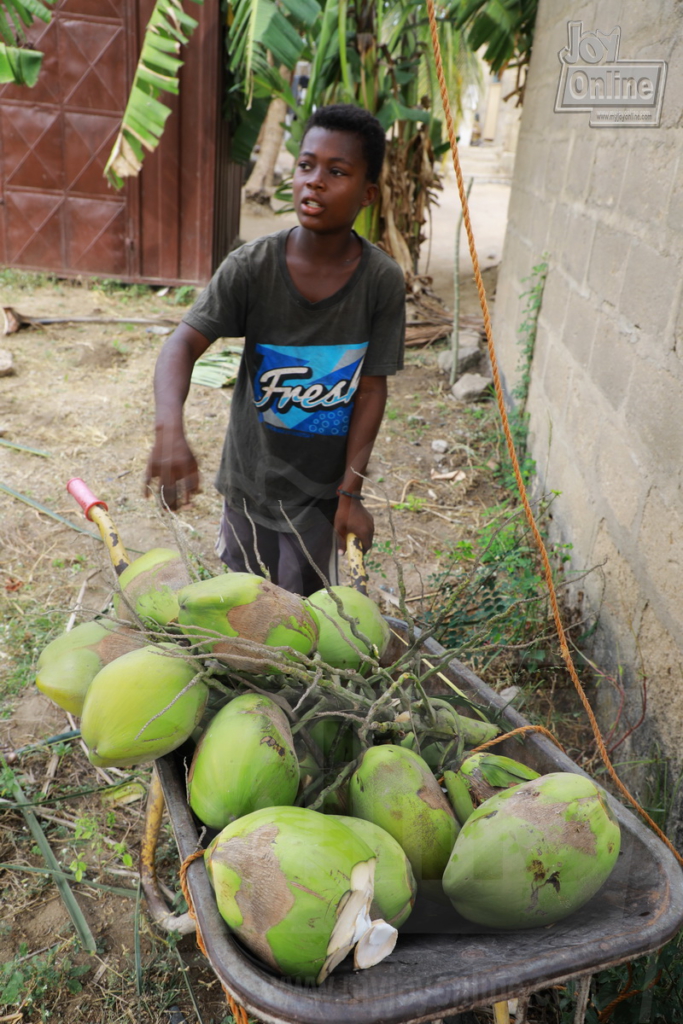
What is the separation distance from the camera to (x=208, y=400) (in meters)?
5.50

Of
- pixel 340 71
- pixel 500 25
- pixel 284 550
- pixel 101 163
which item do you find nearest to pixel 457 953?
pixel 284 550

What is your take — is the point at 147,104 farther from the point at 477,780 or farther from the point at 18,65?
the point at 477,780

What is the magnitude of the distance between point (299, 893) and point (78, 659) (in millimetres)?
665

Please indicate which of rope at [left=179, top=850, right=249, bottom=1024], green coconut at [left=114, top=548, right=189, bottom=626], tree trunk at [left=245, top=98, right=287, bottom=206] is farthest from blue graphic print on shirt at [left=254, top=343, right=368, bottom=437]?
tree trunk at [left=245, top=98, right=287, bottom=206]

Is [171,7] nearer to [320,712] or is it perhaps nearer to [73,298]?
[73,298]

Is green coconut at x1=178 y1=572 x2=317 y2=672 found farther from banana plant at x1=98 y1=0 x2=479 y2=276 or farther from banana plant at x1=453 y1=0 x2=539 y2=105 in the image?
banana plant at x1=98 y1=0 x2=479 y2=276

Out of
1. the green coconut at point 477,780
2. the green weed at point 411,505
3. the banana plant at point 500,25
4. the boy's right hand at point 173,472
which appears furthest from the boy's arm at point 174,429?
the banana plant at point 500,25

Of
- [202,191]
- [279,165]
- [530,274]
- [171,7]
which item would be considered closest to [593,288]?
[530,274]

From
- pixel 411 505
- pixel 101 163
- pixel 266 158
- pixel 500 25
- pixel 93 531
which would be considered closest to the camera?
pixel 93 531

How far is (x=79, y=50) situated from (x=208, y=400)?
3886 mm

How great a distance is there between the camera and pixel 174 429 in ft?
6.02

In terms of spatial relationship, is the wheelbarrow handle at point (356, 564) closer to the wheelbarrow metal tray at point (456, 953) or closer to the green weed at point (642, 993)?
the wheelbarrow metal tray at point (456, 953)

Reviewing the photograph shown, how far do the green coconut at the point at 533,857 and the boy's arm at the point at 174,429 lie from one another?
0.92 meters

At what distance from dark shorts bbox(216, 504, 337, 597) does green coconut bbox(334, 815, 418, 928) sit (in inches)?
51.5
